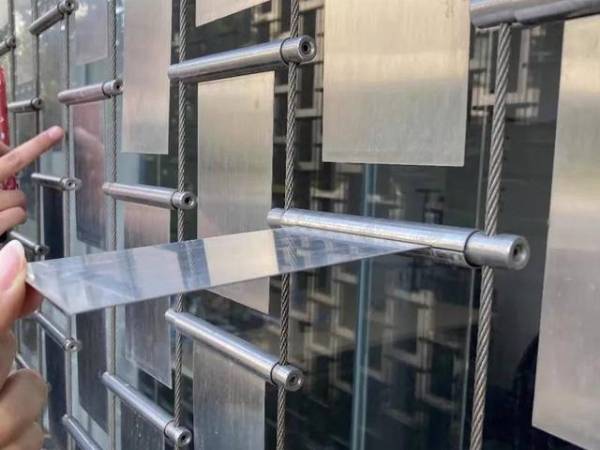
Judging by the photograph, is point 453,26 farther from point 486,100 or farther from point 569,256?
point 486,100

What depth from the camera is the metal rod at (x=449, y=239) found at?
365mm

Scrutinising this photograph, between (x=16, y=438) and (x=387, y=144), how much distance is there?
322mm

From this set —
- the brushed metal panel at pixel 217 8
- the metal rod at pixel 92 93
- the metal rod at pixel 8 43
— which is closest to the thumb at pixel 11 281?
the brushed metal panel at pixel 217 8

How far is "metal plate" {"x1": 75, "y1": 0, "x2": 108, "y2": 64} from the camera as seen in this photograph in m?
0.89

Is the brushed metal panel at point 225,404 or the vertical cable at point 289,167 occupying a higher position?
the vertical cable at point 289,167

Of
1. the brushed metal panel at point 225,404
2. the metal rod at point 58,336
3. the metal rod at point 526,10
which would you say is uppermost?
the metal rod at point 526,10

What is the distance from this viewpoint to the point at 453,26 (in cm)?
41

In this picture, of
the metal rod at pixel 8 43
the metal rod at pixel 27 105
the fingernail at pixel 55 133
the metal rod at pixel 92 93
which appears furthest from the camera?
the metal rod at pixel 8 43

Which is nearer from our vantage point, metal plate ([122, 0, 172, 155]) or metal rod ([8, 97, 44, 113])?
metal plate ([122, 0, 172, 155])

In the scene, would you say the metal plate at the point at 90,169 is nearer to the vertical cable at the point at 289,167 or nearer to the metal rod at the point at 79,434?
the metal rod at the point at 79,434

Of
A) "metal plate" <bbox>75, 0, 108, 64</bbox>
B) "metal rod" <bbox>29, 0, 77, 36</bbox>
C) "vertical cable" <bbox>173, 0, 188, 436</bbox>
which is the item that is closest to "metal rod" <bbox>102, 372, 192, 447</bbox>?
"vertical cable" <bbox>173, 0, 188, 436</bbox>

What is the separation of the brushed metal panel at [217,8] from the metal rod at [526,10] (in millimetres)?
253

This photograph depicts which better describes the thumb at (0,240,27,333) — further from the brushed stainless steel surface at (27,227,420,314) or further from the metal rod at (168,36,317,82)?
the metal rod at (168,36,317,82)

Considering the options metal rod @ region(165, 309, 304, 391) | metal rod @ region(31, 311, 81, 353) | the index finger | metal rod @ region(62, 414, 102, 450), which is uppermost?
the index finger
